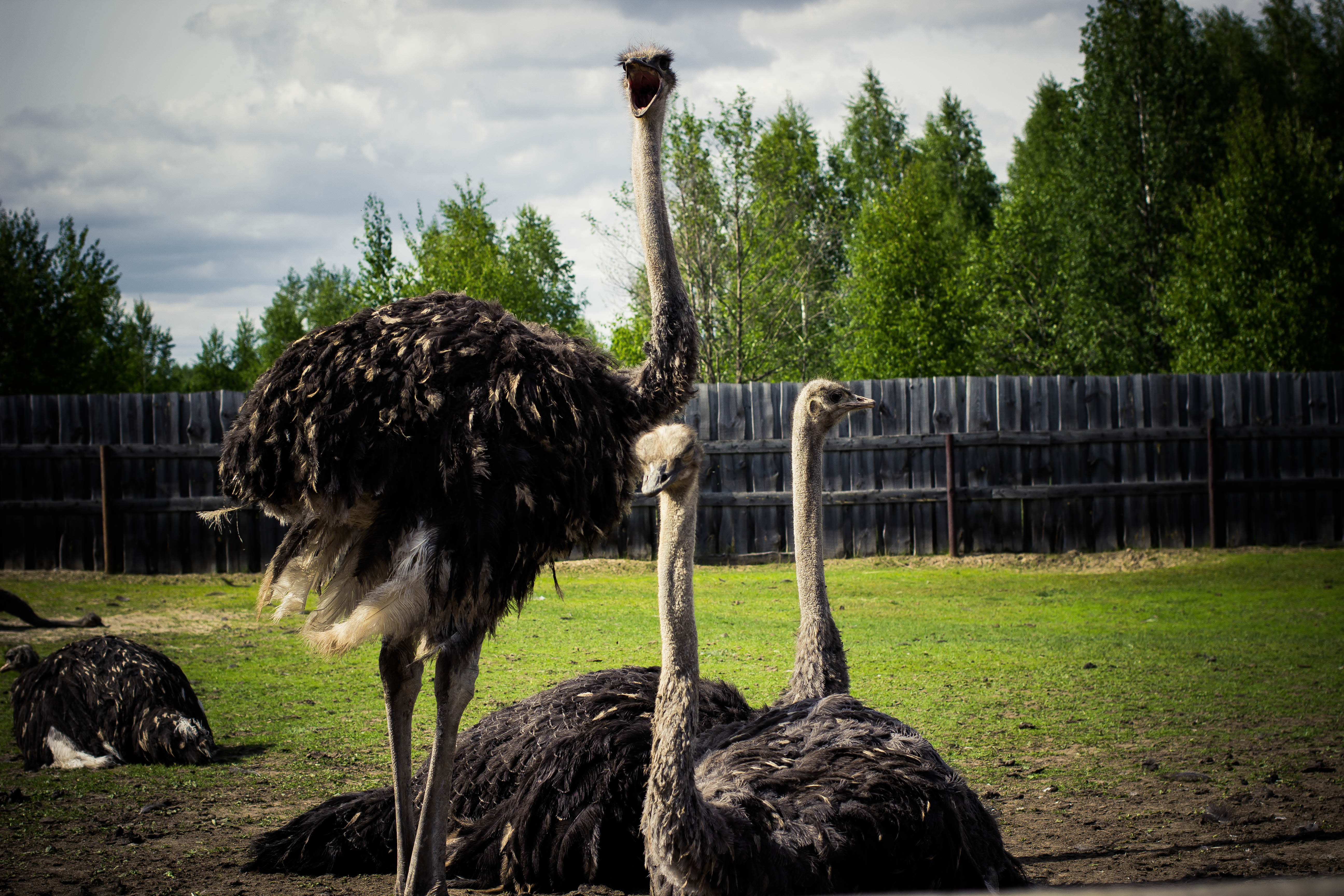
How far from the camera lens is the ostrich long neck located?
4277mm

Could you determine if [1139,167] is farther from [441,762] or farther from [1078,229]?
[441,762]

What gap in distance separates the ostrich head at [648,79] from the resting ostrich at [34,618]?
25.1ft

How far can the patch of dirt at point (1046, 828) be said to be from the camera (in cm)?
395

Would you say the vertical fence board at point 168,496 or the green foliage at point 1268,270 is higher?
the green foliage at point 1268,270

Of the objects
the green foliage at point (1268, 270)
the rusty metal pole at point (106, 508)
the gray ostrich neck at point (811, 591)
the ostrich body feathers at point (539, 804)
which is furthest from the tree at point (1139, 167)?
the ostrich body feathers at point (539, 804)

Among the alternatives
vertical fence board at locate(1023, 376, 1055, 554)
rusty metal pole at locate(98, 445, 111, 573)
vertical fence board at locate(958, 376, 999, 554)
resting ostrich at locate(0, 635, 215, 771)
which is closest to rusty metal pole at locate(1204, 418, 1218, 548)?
vertical fence board at locate(1023, 376, 1055, 554)

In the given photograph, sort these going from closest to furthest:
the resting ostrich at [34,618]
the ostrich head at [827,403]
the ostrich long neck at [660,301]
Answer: the ostrich long neck at [660,301], the ostrich head at [827,403], the resting ostrich at [34,618]

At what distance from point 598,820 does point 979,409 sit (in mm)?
11833

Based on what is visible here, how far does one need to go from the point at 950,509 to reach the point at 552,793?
443 inches

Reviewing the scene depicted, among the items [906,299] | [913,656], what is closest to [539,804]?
[913,656]

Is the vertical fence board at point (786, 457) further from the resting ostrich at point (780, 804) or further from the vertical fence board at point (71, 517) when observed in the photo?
the resting ostrich at point (780, 804)

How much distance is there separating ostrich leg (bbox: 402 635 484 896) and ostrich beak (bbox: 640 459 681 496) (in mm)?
818

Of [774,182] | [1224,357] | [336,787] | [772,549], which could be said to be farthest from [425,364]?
[774,182]

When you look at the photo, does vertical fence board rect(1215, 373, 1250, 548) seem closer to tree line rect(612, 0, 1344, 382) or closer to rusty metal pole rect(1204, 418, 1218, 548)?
rusty metal pole rect(1204, 418, 1218, 548)
